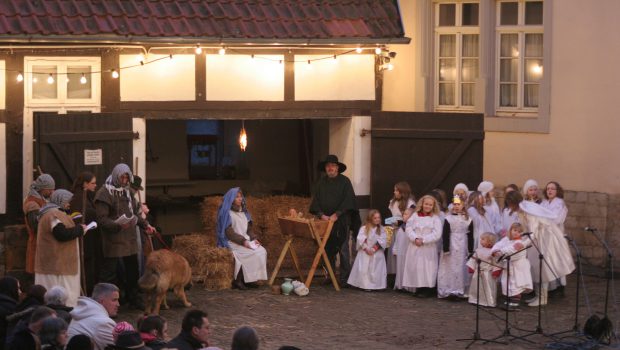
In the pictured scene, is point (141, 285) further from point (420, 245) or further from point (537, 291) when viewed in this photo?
point (537, 291)

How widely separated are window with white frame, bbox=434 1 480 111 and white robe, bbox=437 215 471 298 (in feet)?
13.3

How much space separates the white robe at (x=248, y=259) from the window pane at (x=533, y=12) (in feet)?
18.7

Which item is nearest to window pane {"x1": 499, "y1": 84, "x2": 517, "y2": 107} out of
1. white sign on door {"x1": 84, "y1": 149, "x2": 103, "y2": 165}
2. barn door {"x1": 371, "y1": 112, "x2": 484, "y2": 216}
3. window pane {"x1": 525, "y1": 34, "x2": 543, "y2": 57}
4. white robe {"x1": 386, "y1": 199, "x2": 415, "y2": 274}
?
window pane {"x1": 525, "y1": 34, "x2": 543, "y2": 57}

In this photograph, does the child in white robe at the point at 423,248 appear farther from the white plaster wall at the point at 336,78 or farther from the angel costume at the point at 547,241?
the white plaster wall at the point at 336,78

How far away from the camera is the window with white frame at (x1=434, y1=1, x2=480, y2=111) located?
757 inches

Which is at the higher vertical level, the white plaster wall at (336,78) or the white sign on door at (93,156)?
the white plaster wall at (336,78)

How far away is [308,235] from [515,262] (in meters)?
2.61

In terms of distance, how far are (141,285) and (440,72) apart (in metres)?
7.29

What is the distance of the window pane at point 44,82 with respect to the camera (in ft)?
51.7

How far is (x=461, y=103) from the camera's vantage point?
19359 mm

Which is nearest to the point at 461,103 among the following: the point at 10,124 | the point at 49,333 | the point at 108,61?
the point at 108,61

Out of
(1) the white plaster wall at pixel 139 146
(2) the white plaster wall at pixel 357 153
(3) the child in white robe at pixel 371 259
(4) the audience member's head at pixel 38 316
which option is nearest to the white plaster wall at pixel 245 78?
(1) the white plaster wall at pixel 139 146

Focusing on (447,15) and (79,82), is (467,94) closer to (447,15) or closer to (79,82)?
(447,15)

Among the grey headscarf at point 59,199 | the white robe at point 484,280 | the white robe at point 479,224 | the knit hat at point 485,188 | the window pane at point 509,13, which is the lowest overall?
the white robe at point 484,280
